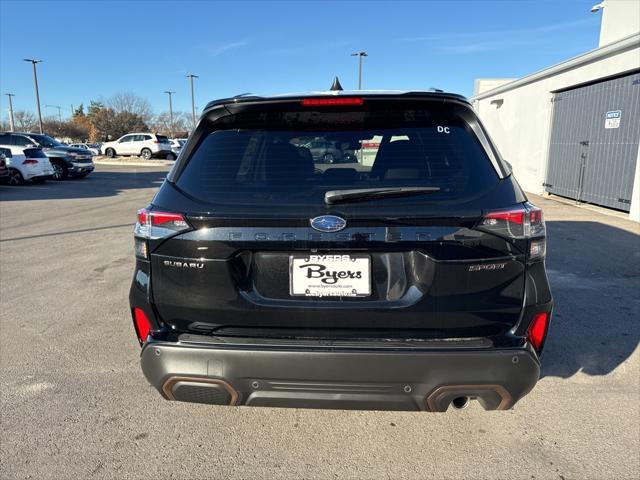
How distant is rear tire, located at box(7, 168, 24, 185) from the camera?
17.0m

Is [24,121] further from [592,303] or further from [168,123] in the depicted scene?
[592,303]

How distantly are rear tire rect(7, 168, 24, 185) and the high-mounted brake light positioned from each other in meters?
18.5

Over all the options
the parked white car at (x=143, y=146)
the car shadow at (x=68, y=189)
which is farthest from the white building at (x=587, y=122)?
the parked white car at (x=143, y=146)

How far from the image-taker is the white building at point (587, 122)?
10.3m

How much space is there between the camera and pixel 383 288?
2053 millimetres

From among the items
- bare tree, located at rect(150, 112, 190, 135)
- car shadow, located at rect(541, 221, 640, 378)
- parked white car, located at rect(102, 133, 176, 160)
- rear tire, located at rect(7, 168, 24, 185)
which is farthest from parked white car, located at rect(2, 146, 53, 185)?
bare tree, located at rect(150, 112, 190, 135)

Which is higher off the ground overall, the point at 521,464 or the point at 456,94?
the point at 456,94

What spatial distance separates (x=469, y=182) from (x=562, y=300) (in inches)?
131

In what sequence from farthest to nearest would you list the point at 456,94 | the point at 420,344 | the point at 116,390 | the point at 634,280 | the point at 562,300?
1. the point at 634,280
2. the point at 562,300
3. the point at 116,390
4. the point at 456,94
5. the point at 420,344

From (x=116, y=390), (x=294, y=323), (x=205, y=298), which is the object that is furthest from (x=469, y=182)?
(x=116, y=390)

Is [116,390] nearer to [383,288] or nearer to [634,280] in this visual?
[383,288]

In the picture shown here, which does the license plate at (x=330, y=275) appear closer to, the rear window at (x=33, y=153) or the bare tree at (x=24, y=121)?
the rear window at (x=33, y=153)

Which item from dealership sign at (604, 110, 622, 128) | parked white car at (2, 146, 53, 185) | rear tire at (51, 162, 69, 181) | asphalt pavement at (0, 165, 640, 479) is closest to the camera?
asphalt pavement at (0, 165, 640, 479)

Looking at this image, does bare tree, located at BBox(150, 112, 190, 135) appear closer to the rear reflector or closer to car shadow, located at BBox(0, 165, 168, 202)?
car shadow, located at BBox(0, 165, 168, 202)
